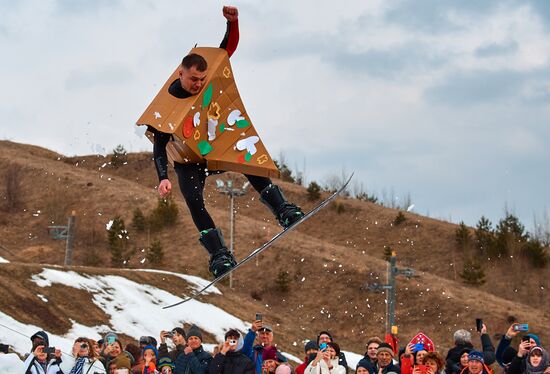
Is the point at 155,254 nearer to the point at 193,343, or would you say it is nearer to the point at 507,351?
the point at 193,343

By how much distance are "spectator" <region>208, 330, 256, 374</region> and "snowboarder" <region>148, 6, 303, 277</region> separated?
1.53m

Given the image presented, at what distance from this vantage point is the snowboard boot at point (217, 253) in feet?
28.2

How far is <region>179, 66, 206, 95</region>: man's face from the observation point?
26.7 ft

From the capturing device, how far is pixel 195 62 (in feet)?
26.8

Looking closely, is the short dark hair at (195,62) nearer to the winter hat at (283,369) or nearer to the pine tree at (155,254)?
the winter hat at (283,369)

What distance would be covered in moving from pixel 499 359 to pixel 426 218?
68.3m

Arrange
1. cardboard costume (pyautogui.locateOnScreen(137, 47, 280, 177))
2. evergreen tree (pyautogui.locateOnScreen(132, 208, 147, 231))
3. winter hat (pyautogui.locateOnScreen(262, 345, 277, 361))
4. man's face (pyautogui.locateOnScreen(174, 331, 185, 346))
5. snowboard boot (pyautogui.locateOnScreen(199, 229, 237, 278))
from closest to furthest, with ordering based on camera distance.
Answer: cardboard costume (pyautogui.locateOnScreen(137, 47, 280, 177)) < snowboard boot (pyautogui.locateOnScreen(199, 229, 237, 278)) < winter hat (pyautogui.locateOnScreen(262, 345, 277, 361)) < man's face (pyautogui.locateOnScreen(174, 331, 185, 346)) < evergreen tree (pyautogui.locateOnScreen(132, 208, 147, 231))

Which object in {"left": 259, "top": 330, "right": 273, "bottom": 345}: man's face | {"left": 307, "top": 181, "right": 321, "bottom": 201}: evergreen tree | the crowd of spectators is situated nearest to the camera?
the crowd of spectators

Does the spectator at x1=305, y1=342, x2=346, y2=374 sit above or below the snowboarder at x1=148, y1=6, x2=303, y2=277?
below

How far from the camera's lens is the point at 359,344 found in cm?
4991

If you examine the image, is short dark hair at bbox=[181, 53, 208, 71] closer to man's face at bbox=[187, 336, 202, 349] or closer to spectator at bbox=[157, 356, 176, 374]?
spectator at bbox=[157, 356, 176, 374]

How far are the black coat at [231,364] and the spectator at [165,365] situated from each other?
0.52 m

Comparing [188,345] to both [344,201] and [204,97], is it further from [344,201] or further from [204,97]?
[344,201]

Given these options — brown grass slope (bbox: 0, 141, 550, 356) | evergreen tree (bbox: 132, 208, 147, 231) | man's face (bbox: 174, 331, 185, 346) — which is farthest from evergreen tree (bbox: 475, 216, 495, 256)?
man's face (bbox: 174, 331, 185, 346)
